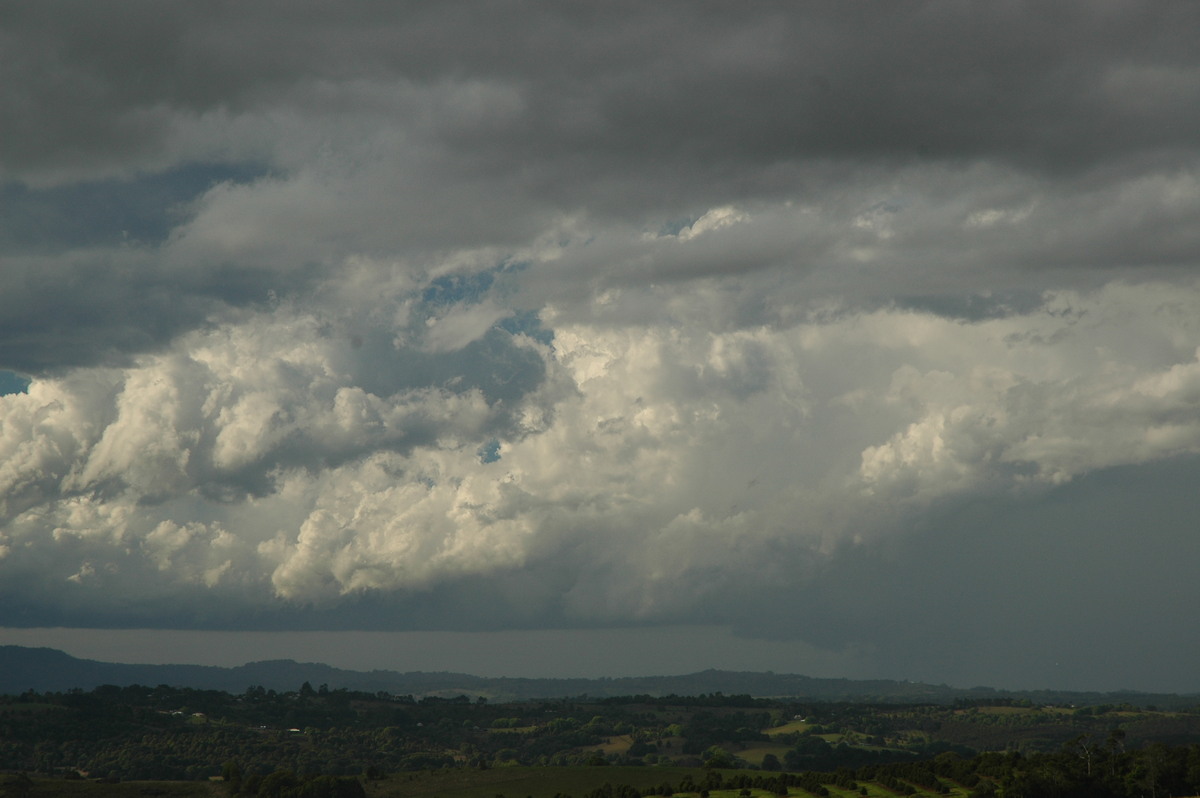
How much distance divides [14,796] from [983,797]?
534ft

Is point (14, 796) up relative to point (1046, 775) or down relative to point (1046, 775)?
down

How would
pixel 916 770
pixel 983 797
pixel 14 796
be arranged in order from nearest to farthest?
pixel 983 797 < pixel 916 770 < pixel 14 796

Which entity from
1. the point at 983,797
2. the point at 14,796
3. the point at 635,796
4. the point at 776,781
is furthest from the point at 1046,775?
the point at 14,796

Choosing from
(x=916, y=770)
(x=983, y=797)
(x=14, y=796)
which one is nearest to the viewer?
(x=983, y=797)

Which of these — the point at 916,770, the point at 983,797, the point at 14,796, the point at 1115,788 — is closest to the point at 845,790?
the point at 916,770

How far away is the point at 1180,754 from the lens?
16850cm

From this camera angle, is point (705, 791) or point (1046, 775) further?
point (705, 791)

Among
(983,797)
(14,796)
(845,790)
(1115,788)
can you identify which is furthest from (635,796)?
(14,796)

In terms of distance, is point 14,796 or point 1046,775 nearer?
point 1046,775

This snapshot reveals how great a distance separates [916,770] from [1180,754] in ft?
128

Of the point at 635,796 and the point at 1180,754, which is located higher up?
the point at 1180,754

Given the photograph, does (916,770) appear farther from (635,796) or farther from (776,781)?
(635,796)

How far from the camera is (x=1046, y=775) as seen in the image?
163375 mm

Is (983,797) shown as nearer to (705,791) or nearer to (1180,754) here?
(1180,754)
